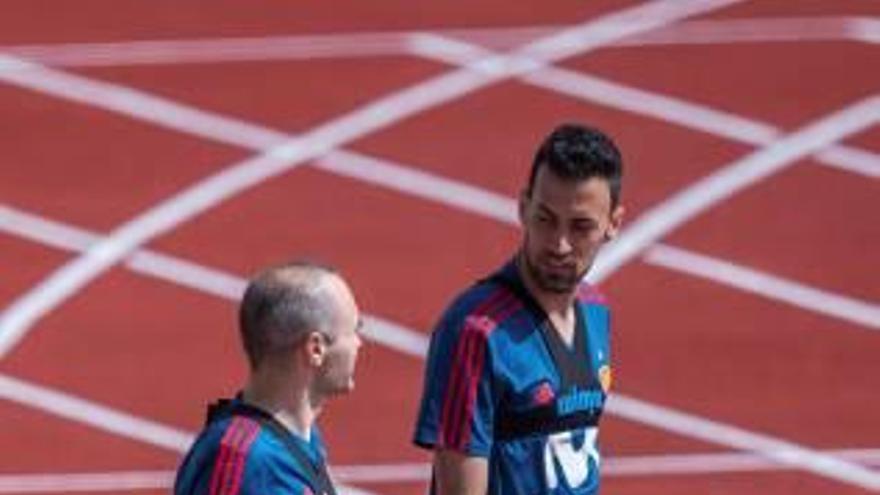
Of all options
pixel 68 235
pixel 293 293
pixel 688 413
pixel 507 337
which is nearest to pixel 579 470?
pixel 507 337

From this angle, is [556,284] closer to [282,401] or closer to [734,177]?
[282,401]

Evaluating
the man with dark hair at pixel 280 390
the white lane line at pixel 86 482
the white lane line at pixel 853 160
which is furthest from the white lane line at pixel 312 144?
the man with dark hair at pixel 280 390

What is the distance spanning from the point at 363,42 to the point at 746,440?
133 cm

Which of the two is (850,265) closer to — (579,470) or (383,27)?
(383,27)

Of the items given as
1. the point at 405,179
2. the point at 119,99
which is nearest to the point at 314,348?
the point at 405,179

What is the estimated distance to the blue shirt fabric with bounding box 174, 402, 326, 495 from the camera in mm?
2590

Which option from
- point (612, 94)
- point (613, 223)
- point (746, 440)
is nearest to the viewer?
point (613, 223)

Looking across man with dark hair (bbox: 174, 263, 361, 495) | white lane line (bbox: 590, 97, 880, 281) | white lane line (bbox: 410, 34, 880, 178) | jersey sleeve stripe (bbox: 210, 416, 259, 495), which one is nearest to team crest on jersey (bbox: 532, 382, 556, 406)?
man with dark hair (bbox: 174, 263, 361, 495)

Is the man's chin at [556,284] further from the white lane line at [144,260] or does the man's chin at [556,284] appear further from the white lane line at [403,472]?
the white lane line at [144,260]

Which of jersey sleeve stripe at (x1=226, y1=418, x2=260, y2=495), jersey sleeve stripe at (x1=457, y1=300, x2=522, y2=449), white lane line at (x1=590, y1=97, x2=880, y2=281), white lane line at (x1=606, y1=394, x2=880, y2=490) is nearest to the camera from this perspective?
jersey sleeve stripe at (x1=226, y1=418, x2=260, y2=495)

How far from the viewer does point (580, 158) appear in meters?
3.19

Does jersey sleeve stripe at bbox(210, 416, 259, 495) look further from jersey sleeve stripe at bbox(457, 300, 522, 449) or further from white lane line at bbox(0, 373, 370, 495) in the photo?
white lane line at bbox(0, 373, 370, 495)

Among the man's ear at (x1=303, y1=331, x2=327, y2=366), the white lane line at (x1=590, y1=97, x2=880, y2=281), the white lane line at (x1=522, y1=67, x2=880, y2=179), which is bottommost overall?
the man's ear at (x1=303, y1=331, x2=327, y2=366)

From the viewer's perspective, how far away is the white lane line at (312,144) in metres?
5.48
